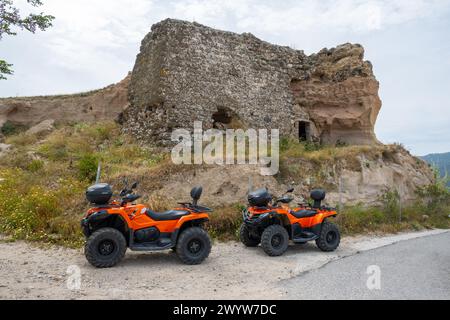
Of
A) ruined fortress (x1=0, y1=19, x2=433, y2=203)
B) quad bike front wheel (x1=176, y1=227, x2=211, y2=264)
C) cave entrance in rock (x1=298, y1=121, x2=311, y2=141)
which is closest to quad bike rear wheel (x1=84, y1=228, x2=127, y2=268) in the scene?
quad bike front wheel (x1=176, y1=227, x2=211, y2=264)

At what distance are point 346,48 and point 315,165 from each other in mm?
7667

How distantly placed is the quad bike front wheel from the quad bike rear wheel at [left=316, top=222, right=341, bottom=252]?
8.54 feet

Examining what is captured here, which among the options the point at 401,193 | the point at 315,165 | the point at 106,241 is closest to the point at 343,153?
the point at 315,165

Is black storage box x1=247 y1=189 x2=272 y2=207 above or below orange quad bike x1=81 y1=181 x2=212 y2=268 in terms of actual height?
above

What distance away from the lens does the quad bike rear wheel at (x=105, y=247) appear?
20.3ft

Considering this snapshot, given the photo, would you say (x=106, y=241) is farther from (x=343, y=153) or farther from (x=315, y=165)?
(x=343, y=153)

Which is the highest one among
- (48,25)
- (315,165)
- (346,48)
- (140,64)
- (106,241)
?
(346,48)

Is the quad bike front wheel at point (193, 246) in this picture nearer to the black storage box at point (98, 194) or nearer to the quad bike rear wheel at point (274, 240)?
the quad bike rear wheel at point (274, 240)

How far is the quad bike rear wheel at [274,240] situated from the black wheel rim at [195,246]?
51.3 inches

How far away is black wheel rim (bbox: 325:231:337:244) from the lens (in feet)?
27.0

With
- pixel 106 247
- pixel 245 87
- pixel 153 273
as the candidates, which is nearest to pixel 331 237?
pixel 153 273

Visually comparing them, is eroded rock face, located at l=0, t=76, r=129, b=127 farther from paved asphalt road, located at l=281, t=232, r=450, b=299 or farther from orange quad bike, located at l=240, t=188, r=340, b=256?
paved asphalt road, located at l=281, t=232, r=450, b=299

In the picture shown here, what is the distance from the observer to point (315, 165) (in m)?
12.9

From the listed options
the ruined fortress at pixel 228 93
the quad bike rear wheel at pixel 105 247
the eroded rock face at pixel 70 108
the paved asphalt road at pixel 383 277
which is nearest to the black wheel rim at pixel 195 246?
the quad bike rear wheel at pixel 105 247
